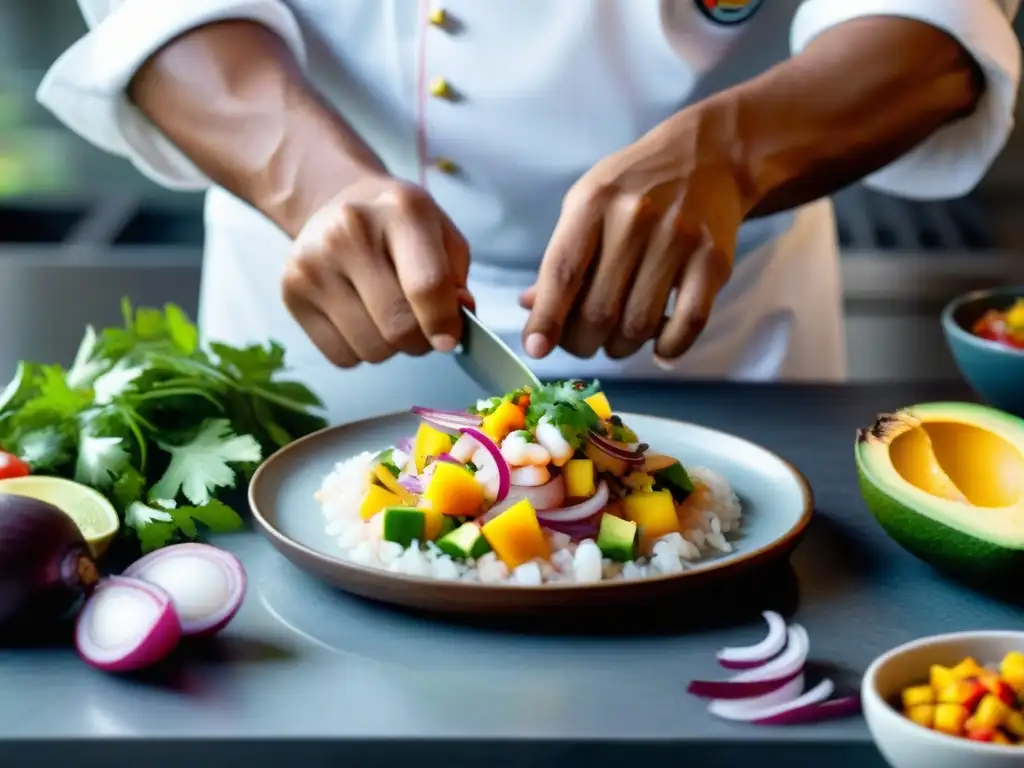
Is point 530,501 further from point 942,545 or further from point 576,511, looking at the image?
point 942,545

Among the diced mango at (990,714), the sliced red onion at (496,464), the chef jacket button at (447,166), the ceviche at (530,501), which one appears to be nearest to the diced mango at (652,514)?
the ceviche at (530,501)

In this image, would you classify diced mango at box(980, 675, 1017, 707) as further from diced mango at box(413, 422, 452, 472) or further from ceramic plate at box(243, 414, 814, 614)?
diced mango at box(413, 422, 452, 472)

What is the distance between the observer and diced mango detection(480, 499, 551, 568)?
1020mm

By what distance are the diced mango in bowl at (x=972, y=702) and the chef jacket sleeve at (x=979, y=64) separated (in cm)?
86

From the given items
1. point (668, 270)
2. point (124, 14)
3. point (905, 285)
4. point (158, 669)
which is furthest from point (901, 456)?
point (905, 285)

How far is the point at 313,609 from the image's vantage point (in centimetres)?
105

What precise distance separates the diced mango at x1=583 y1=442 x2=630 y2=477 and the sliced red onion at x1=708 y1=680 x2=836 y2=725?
260mm

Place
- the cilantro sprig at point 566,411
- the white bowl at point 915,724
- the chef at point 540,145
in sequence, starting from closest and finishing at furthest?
the white bowl at point 915,724 → the cilantro sprig at point 566,411 → the chef at point 540,145

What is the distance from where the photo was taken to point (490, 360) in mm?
1298

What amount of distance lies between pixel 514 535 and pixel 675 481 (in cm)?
19

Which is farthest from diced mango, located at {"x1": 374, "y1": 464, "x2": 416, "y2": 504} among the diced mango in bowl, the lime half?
the diced mango in bowl

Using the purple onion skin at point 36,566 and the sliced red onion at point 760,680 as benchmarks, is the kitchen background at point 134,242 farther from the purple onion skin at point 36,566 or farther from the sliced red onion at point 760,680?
the sliced red onion at point 760,680

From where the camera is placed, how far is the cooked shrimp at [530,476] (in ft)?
3.51

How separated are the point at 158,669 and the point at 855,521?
62cm
